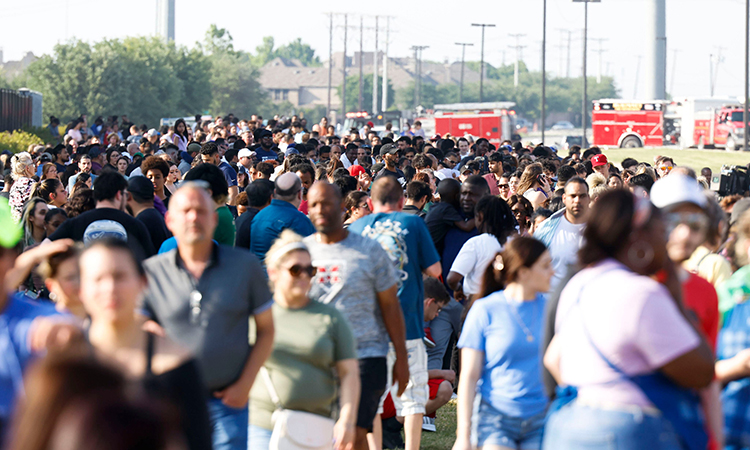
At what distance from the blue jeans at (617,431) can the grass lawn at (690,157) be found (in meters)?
32.7

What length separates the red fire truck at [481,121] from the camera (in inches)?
1743

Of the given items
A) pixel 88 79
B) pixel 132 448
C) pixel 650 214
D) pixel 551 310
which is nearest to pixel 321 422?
pixel 551 310

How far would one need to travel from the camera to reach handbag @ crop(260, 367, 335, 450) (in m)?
4.55

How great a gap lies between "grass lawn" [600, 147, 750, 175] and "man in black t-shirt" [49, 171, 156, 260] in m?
30.3

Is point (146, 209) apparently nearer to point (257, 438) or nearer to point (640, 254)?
point (257, 438)

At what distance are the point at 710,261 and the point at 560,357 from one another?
6.29ft

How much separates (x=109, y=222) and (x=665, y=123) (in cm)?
4856

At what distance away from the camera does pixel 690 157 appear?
39.4 m

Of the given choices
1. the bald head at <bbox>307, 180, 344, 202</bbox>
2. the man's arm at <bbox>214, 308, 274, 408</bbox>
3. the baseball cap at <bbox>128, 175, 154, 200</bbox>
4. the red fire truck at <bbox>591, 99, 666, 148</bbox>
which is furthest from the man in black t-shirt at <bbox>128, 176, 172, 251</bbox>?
the red fire truck at <bbox>591, 99, 666, 148</bbox>

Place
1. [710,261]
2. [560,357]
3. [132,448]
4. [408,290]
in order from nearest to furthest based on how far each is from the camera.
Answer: [132,448] < [560,357] < [710,261] < [408,290]

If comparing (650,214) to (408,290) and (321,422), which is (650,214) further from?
(408,290)

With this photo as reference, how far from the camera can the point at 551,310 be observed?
3916 millimetres

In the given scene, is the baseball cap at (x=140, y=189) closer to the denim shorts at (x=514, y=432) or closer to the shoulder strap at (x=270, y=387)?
the shoulder strap at (x=270, y=387)

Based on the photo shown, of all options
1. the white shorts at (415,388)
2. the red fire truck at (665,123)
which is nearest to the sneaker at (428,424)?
the white shorts at (415,388)
